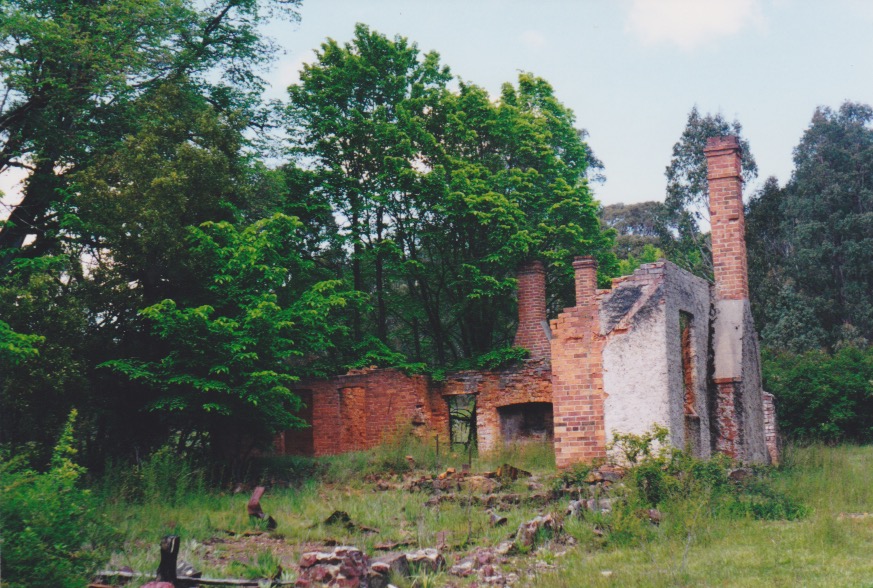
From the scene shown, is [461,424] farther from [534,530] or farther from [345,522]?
[534,530]

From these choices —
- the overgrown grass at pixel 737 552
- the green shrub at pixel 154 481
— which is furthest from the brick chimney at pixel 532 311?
the overgrown grass at pixel 737 552

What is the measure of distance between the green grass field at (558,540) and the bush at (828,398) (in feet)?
26.1

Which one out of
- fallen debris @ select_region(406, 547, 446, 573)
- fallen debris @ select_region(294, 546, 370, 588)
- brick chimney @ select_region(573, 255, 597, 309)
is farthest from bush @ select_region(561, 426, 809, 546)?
brick chimney @ select_region(573, 255, 597, 309)

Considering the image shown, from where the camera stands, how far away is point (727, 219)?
14828 mm

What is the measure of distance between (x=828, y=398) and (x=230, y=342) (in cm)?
1632

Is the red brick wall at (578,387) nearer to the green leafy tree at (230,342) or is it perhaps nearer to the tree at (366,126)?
the green leafy tree at (230,342)

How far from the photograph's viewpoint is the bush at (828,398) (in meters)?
21.8

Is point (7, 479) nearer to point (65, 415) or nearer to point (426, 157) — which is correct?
point (65, 415)

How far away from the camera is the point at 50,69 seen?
51.7 feet

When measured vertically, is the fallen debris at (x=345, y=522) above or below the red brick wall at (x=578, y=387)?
below

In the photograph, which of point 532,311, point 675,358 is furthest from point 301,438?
point 675,358

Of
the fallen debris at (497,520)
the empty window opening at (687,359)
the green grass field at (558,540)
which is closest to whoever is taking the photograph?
the green grass field at (558,540)

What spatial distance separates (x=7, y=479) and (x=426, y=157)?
1857cm

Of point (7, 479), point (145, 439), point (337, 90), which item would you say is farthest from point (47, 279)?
point (337, 90)
